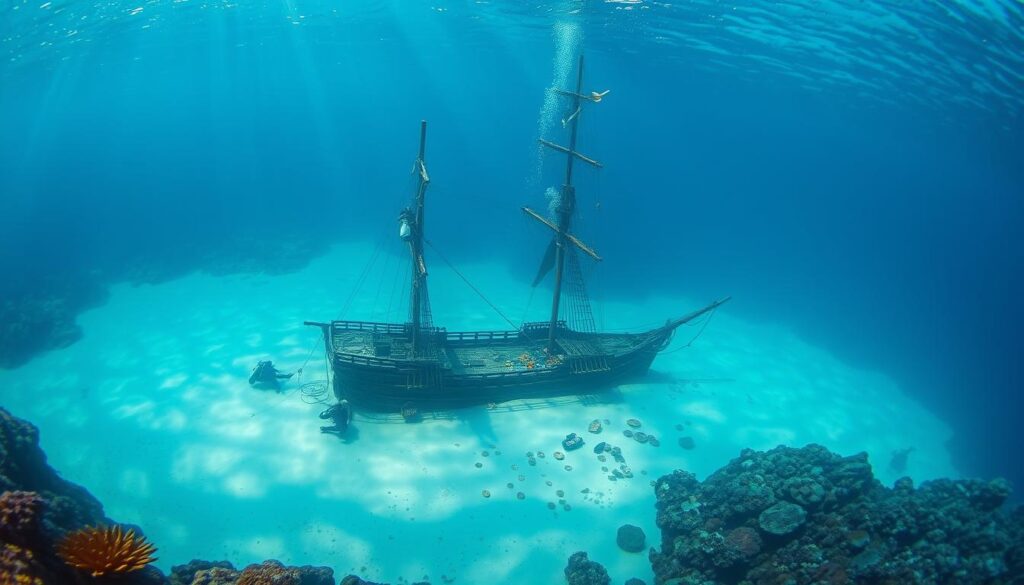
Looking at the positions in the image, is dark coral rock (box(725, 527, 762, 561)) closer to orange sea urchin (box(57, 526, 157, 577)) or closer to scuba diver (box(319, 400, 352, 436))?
orange sea urchin (box(57, 526, 157, 577))

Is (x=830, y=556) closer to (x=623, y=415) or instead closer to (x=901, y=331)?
(x=623, y=415)

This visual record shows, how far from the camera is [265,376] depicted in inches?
805

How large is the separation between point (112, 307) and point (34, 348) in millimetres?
6667

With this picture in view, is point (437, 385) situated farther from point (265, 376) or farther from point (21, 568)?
point (21, 568)

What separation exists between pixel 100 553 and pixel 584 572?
441 inches

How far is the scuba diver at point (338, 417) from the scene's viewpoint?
17.2 meters

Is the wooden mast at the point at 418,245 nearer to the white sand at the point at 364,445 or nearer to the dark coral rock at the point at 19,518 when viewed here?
the white sand at the point at 364,445

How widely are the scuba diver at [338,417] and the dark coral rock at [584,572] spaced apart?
9.46 meters

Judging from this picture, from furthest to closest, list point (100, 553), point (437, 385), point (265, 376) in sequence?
point (265, 376) → point (437, 385) → point (100, 553)

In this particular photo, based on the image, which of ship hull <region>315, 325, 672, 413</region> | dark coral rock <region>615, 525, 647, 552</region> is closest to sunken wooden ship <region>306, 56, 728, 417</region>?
ship hull <region>315, 325, 672, 413</region>

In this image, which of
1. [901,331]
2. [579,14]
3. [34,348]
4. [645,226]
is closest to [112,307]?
[34,348]

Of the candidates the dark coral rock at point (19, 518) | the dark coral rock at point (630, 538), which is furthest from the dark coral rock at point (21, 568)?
the dark coral rock at point (630, 538)

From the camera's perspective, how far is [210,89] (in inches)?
3952

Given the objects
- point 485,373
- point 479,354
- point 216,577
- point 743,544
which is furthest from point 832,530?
point 479,354
